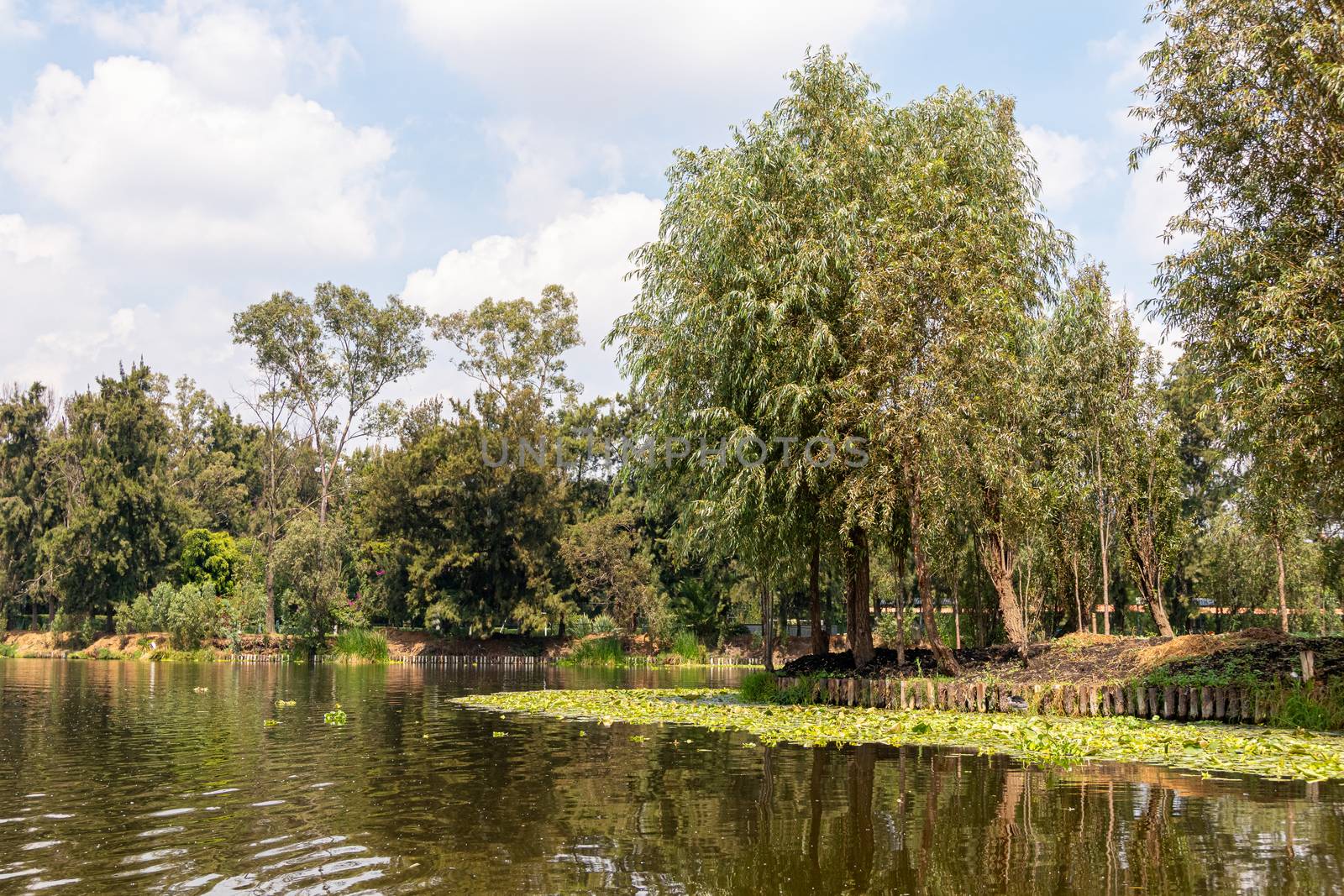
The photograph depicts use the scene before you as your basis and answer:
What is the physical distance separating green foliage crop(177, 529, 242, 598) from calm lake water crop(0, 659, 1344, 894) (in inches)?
2497

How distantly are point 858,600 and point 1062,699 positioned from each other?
816 cm

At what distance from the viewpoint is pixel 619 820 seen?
10906 mm

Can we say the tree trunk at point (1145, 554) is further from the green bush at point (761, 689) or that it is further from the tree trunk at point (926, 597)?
the green bush at point (761, 689)

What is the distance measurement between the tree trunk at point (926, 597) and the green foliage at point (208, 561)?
2580 inches

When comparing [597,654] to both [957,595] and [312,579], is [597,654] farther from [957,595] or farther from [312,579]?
Answer: [957,595]

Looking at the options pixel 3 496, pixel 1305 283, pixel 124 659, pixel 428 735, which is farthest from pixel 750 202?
pixel 3 496

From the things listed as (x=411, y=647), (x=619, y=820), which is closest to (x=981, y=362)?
(x=619, y=820)

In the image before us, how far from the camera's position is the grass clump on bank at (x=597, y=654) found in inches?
2434

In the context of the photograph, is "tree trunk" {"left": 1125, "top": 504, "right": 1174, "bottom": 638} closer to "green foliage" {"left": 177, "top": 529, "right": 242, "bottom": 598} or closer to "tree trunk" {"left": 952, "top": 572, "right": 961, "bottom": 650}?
"tree trunk" {"left": 952, "top": 572, "right": 961, "bottom": 650}

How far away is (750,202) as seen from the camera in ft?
83.1

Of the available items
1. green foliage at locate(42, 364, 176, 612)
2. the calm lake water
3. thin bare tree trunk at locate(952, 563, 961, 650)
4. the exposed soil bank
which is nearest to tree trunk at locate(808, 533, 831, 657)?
the calm lake water

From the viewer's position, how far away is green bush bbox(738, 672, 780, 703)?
Answer: 2750 cm

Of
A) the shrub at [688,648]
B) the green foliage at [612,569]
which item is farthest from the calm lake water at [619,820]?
the green foliage at [612,569]

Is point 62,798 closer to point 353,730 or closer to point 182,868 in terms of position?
point 182,868
